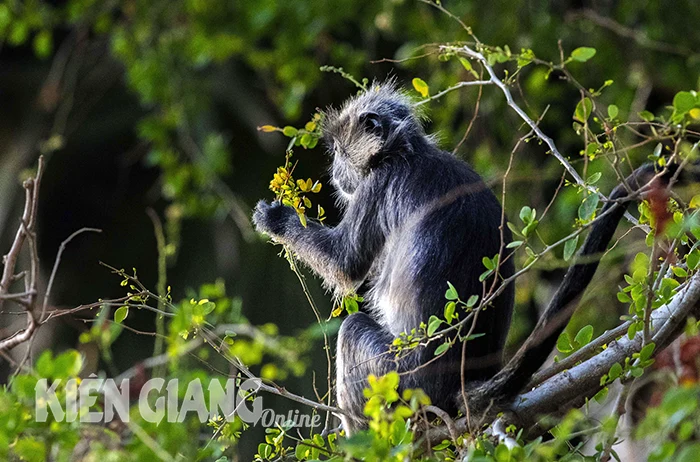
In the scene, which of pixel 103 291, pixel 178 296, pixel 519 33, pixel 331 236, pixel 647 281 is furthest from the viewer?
pixel 103 291

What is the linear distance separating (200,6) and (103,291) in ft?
10.3

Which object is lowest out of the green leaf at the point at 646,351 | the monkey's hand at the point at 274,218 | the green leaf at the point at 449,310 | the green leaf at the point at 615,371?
the green leaf at the point at 615,371

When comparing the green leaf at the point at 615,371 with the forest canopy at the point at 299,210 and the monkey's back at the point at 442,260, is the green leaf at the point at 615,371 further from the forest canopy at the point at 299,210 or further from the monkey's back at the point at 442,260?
the monkey's back at the point at 442,260

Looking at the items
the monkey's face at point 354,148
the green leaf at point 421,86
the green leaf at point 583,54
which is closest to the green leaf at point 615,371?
the green leaf at point 583,54

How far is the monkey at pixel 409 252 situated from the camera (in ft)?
10.0

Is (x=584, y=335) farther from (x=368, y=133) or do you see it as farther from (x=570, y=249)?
(x=368, y=133)

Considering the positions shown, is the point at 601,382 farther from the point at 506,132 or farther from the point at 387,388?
the point at 506,132

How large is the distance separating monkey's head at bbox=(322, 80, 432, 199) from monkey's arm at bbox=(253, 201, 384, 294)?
0.74ft

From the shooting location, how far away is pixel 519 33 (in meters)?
7.00

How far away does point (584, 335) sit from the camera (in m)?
2.82

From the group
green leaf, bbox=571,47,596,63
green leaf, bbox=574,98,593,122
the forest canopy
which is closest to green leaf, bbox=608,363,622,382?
the forest canopy

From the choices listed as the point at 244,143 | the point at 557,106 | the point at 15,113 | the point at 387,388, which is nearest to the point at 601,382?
the point at 387,388

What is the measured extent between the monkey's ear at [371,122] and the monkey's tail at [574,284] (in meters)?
1.43

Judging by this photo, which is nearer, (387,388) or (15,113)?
(387,388)
